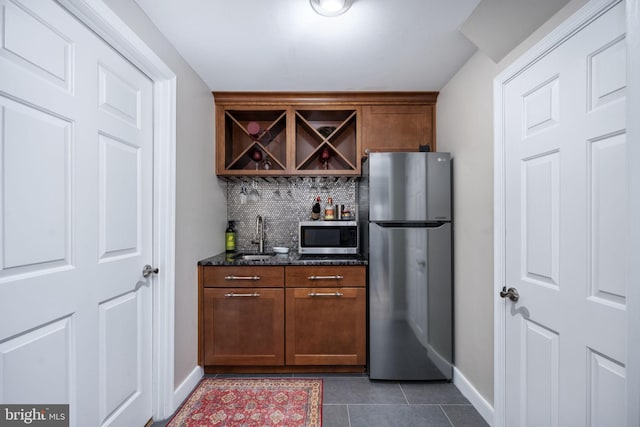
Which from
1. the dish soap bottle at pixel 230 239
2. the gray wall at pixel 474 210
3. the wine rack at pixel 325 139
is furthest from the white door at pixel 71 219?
the gray wall at pixel 474 210

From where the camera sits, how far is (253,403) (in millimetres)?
1977

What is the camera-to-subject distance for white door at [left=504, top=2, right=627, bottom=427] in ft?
3.33

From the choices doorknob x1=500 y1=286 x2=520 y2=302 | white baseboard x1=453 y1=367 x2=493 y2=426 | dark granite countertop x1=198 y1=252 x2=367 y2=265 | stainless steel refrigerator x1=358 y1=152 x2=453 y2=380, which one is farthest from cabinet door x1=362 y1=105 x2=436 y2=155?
white baseboard x1=453 y1=367 x2=493 y2=426

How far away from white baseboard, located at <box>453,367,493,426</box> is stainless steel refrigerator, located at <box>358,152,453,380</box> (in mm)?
74

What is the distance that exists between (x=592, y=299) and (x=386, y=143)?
6.15ft

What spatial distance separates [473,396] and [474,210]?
1237 millimetres

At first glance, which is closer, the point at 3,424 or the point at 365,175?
the point at 3,424

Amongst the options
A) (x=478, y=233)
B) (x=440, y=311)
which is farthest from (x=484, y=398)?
(x=478, y=233)

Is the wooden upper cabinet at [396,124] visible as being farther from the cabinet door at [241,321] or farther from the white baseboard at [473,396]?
the white baseboard at [473,396]

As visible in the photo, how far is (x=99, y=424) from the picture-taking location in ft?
4.50

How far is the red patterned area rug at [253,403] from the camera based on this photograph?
5.92 feet

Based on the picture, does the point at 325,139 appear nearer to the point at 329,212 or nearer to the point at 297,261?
the point at 329,212

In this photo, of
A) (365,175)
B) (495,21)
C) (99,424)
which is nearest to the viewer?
(99,424)

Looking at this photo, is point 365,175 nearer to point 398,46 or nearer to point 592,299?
point 398,46
